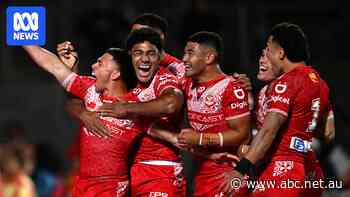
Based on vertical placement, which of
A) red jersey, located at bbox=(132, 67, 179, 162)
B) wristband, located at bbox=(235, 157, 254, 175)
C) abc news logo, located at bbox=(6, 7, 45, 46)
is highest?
abc news logo, located at bbox=(6, 7, 45, 46)

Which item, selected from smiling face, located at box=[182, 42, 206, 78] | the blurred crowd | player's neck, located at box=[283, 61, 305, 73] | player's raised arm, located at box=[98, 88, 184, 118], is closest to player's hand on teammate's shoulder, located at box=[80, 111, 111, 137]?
player's raised arm, located at box=[98, 88, 184, 118]

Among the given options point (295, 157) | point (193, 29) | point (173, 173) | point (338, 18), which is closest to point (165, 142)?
point (173, 173)

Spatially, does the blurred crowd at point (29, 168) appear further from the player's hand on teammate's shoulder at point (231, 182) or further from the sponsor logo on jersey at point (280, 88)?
the sponsor logo on jersey at point (280, 88)

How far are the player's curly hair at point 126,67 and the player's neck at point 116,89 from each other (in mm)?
42

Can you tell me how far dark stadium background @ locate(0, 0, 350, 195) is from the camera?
50.7 feet

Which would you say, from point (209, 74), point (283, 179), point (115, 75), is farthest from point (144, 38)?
point (283, 179)

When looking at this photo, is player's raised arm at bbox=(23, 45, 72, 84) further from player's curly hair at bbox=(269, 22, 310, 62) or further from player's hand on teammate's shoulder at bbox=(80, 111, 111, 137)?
player's curly hair at bbox=(269, 22, 310, 62)

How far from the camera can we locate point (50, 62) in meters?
11.4

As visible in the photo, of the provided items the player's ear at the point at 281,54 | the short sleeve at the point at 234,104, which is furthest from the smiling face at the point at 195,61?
the player's ear at the point at 281,54

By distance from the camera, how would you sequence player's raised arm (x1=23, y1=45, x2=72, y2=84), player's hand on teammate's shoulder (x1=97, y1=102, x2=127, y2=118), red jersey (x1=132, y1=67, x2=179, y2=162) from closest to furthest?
1. player's hand on teammate's shoulder (x1=97, y1=102, x2=127, y2=118)
2. red jersey (x1=132, y1=67, x2=179, y2=162)
3. player's raised arm (x1=23, y1=45, x2=72, y2=84)

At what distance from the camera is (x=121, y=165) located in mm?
10914

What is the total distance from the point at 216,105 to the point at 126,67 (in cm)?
92

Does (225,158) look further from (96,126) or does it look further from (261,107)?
(96,126)

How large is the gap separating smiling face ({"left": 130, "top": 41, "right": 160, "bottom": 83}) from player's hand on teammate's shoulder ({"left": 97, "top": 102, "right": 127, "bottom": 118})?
341mm
